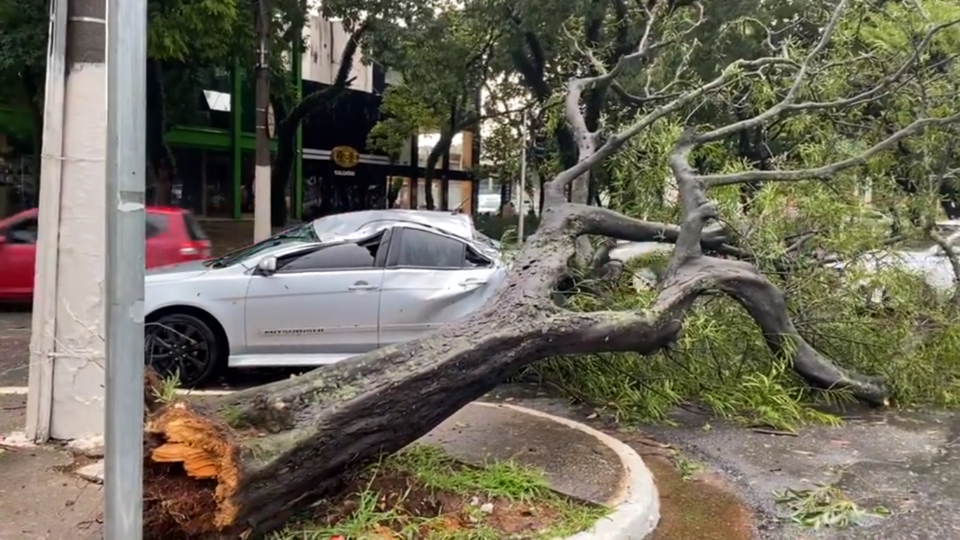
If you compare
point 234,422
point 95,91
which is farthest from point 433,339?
point 95,91

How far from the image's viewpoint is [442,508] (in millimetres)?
4168

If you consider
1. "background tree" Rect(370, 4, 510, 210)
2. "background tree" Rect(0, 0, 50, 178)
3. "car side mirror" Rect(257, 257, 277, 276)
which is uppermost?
"background tree" Rect(370, 4, 510, 210)

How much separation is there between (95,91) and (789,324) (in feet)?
17.4

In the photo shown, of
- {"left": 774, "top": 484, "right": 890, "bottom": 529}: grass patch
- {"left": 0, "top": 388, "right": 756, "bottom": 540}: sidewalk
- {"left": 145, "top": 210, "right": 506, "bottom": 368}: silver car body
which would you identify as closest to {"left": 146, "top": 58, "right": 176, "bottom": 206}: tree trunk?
{"left": 145, "top": 210, "right": 506, "bottom": 368}: silver car body

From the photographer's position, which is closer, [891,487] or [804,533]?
[804,533]

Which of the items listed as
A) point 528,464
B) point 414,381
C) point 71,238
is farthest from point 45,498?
point 528,464

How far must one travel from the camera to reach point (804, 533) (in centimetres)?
450

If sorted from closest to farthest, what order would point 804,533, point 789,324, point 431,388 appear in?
point 431,388
point 804,533
point 789,324

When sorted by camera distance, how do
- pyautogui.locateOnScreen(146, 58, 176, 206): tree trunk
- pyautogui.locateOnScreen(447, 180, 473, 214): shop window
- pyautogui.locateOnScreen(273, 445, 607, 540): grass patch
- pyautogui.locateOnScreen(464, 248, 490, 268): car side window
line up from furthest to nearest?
pyautogui.locateOnScreen(447, 180, 473, 214): shop window < pyautogui.locateOnScreen(146, 58, 176, 206): tree trunk < pyautogui.locateOnScreen(464, 248, 490, 268): car side window < pyautogui.locateOnScreen(273, 445, 607, 540): grass patch

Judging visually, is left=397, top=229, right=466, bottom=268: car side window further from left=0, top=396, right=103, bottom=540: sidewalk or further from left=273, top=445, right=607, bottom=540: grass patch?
left=0, top=396, right=103, bottom=540: sidewalk

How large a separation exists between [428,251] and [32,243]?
6.47 metres

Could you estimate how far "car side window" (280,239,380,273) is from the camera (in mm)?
7496

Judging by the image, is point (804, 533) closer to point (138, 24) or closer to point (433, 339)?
point (433, 339)

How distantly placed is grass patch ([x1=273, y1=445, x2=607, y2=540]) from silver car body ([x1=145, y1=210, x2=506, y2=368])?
2.84 metres
